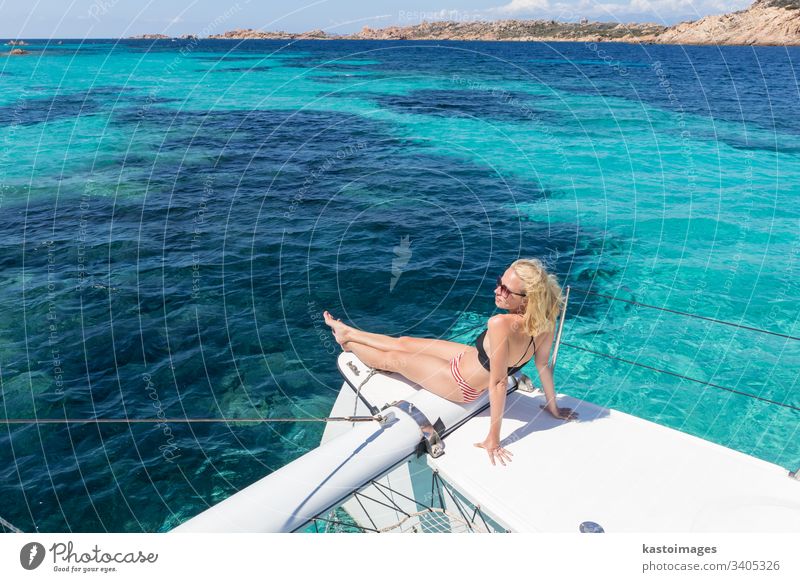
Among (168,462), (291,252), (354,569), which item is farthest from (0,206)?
(354,569)

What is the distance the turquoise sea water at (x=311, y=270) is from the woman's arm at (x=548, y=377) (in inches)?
61.2

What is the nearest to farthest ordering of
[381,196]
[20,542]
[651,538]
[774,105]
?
[20,542]
[651,538]
[381,196]
[774,105]

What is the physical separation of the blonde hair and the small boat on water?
104 cm

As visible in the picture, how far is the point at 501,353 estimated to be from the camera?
483 centimetres

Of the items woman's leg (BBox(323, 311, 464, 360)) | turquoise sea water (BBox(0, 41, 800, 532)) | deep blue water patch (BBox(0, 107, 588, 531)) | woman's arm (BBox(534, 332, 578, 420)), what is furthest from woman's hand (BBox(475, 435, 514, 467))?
deep blue water patch (BBox(0, 107, 588, 531))

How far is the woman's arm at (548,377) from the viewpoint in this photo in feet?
17.1

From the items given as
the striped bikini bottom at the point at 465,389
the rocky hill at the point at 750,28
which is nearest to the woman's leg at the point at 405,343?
the striped bikini bottom at the point at 465,389

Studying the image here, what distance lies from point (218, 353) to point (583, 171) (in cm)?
2021

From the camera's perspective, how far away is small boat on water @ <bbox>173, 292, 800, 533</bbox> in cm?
415

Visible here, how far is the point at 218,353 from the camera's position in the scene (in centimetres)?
1071

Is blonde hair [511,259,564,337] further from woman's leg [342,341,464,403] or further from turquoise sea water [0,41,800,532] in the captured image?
turquoise sea water [0,41,800,532]

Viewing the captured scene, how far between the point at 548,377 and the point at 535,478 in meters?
1.06

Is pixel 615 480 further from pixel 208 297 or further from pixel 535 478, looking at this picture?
pixel 208 297

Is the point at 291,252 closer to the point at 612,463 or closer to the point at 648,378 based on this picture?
the point at 648,378
